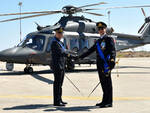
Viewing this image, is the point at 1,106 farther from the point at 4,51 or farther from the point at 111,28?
the point at 111,28

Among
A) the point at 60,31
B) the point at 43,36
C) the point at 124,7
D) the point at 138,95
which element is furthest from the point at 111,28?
the point at 60,31

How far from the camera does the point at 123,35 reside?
18.5 m

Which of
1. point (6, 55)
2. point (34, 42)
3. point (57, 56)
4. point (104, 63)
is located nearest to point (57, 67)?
point (57, 56)

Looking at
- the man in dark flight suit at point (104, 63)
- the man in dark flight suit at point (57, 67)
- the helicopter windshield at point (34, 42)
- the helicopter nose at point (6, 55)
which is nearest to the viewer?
the man in dark flight suit at point (104, 63)

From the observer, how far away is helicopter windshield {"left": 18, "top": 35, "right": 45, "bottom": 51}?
44.3ft

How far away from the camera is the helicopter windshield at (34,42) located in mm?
13500

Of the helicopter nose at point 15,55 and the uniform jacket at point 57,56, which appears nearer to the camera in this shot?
the uniform jacket at point 57,56

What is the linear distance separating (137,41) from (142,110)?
50.3 feet

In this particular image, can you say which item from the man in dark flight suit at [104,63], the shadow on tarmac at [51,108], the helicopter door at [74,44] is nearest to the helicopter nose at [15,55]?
the helicopter door at [74,44]

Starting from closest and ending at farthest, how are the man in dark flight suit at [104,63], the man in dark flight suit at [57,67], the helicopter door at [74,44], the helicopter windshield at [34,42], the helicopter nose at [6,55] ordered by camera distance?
the man in dark flight suit at [104,63] → the man in dark flight suit at [57,67] → the helicopter nose at [6,55] → the helicopter windshield at [34,42] → the helicopter door at [74,44]

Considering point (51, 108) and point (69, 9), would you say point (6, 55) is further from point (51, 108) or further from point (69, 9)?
point (51, 108)

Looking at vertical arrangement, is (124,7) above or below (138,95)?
above

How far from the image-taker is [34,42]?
44.8 ft

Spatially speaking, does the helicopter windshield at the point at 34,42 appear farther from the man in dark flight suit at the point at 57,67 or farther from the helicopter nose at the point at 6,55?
the man in dark flight suit at the point at 57,67
